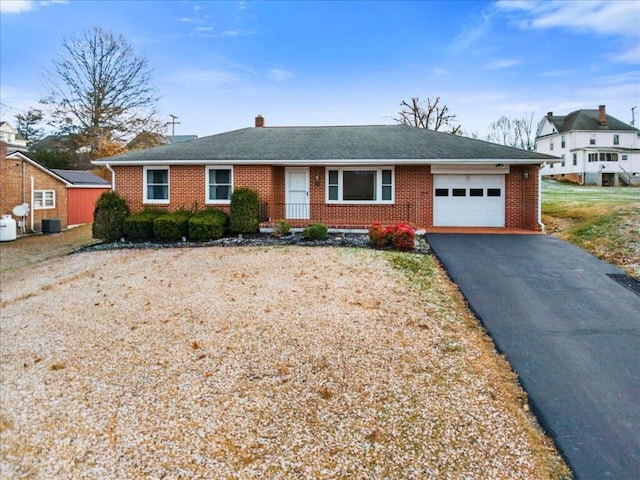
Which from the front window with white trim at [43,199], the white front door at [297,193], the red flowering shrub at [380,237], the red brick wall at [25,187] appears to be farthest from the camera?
the front window with white trim at [43,199]

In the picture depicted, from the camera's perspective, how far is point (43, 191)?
2183 centimetres

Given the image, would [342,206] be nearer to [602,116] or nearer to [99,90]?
[99,90]

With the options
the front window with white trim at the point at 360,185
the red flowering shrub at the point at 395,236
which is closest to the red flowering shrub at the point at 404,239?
the red flowering shrub at the point at 395,236

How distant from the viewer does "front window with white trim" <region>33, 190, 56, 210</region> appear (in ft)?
70.1

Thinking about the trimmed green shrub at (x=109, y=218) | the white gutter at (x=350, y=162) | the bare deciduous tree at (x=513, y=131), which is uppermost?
the bare deciduous tree at (x=513, y=131)

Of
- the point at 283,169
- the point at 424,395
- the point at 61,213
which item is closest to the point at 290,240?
the point at 283,169

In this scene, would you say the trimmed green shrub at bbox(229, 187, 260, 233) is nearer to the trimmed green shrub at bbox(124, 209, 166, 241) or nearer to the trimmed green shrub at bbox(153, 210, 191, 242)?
the trimmed green shrub at bbox(153, 210, 191, 242)

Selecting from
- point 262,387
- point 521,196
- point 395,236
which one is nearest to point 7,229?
point 395,236

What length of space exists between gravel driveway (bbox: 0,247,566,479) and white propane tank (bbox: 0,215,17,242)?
41.9ft

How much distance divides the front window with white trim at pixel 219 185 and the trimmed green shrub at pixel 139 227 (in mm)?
2144

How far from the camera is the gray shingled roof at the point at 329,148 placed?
1471 cm

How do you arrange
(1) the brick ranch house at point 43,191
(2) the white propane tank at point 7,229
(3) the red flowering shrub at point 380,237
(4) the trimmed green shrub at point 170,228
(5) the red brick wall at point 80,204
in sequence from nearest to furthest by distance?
(3) the red flowering shrub at point 380,237 → (4) the trimmed green shrub at point 170,228 → (2) the white propane tank at point 7,229 → (1) the brick ranch house at point 43,191 → (5) the red brick wall at point 80,204

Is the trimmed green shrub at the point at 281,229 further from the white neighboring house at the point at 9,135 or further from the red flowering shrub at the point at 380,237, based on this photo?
the white neighboring house at the point at 9,135

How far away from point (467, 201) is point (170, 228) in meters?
10.7
